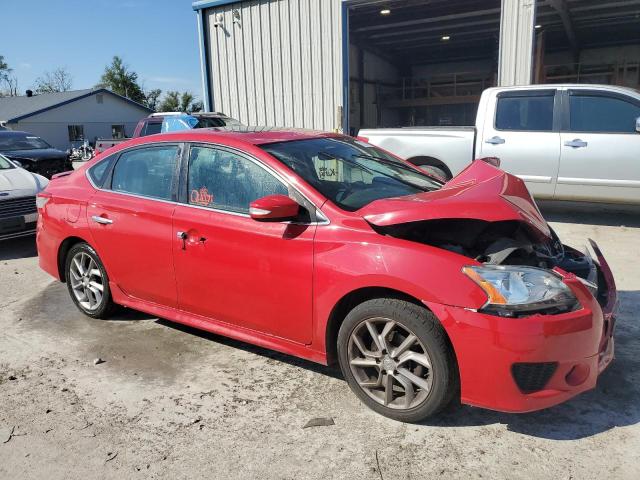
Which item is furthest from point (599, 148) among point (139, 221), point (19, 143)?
point (19, 143)

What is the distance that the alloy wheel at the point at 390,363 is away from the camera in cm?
260

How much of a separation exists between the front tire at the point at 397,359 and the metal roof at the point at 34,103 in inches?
1624

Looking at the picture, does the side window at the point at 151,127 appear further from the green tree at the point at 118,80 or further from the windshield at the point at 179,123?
the green tree at the point at 118,80

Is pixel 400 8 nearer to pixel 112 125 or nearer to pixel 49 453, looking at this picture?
pixel 49 453

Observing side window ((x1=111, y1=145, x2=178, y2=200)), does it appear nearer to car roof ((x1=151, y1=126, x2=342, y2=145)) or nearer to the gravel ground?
car roof ((x1=151, y1=126, x2=342, y2=145))

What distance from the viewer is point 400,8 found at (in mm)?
14266

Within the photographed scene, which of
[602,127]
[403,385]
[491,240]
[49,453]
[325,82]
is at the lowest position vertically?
[49,453]

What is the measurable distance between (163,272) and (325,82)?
9154 millimetres

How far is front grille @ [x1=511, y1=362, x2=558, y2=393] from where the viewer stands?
234 cm

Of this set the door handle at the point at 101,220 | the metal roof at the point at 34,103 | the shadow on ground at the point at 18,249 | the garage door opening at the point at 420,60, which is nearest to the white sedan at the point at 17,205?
the shadow on ground at the point at 18,249

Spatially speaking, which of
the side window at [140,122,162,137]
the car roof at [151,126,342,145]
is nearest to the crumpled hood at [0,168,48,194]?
the car roof at [151,126,342,145]

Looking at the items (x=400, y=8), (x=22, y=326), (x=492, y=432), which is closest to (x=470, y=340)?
(x=492, y=432)

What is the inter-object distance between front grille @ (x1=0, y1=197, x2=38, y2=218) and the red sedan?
3.46m

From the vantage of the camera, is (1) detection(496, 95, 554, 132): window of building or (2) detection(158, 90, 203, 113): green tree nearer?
(1) detection(496, 95, 554, 132): window of building
